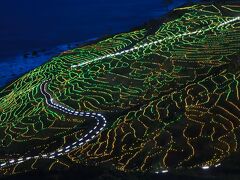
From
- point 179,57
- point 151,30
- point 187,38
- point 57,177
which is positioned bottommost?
point 57,177

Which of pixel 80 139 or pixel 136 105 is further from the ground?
pixel 136 105

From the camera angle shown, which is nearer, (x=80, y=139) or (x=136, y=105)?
(x=80, y=139)

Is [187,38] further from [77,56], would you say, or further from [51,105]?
[51,105]

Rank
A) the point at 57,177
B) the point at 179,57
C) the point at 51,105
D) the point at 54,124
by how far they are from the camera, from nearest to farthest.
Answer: the point at 57,177
the point at 54,124
the point at 51,105
the point at 179,57

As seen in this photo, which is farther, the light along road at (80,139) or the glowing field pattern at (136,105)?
the light along road at (80,139)

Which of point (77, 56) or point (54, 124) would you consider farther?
point (77, 56)

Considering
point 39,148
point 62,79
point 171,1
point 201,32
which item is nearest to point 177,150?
point 39,148

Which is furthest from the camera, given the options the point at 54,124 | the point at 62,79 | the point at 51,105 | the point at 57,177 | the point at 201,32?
the point at 201,32

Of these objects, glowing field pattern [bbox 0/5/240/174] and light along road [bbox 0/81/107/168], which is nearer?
glowing field pattern [bbox 0/5/240/174]
